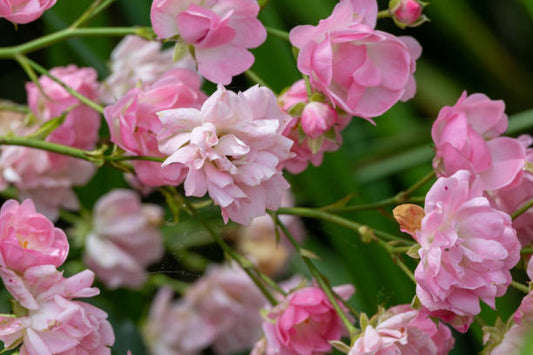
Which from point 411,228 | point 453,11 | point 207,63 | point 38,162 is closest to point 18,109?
point 38,162

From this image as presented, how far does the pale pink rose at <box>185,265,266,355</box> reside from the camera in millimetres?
810

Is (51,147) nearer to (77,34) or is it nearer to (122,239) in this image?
(77,34)

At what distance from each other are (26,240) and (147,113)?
0.08 m

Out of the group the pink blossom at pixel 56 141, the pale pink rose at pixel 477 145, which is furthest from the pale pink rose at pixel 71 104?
the pale pink rose at pixel 477 145

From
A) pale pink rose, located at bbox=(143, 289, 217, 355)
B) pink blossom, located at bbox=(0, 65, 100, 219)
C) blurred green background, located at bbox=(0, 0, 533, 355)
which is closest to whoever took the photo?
pink blossom, located at bbox=(0, 65, 100, 219)

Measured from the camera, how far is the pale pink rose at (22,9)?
384 mm

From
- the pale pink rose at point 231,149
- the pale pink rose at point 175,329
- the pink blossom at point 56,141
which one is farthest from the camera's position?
the pale pink rose at point 175,329

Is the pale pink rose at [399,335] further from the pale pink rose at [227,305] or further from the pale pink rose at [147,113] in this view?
the pale pink rose at [227,305]

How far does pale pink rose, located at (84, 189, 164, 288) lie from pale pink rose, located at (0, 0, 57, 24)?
0.31 meters

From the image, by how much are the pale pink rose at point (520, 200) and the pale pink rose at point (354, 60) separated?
0.24 feet

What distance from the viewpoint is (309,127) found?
0.39 m

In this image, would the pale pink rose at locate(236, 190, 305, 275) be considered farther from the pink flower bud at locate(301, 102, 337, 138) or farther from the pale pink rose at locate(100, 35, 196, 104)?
the pink flower bud at locate(301, 102, 337, 138)

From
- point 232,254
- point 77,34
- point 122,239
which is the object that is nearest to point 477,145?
point 232,254

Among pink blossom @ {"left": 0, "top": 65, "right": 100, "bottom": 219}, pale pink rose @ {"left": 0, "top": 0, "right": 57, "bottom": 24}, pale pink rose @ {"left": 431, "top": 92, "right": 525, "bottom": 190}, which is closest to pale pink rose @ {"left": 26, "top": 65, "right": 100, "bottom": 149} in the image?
pink blossom @ {"left": 0, "top": 65, "right": 100, "bottom": 219}
